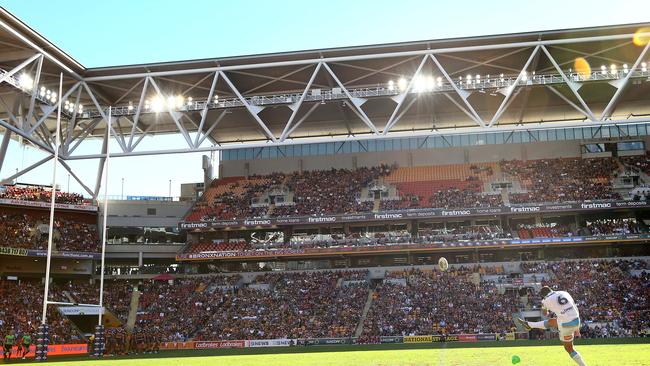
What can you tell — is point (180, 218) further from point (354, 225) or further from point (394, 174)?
point (394, 174)

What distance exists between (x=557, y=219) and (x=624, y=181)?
22.1ft

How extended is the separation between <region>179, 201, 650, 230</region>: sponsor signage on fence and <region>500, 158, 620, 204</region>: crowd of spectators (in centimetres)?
102

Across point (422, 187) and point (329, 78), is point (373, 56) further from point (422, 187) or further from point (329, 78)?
point (422, 187)

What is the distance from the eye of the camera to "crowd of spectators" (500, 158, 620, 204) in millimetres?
51812

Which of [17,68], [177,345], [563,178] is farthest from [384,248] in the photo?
[17,68]

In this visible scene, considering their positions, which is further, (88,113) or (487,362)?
(88,113)

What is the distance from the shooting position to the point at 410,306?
44750mm

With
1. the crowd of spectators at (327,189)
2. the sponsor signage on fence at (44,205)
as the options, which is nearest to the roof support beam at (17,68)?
the sponsor signage on fence at (44,205)

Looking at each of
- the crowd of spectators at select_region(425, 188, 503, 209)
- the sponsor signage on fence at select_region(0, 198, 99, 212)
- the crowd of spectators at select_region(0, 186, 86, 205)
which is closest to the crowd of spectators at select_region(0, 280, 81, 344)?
the sponsor signage on fence at select_region(0, 198, 99, 212)

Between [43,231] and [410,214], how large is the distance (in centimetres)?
3151

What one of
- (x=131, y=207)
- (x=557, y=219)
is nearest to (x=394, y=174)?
(x=557, y=219)

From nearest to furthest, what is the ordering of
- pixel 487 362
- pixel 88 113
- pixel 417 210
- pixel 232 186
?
1. pixel 487 362
2. pixel 88 113
3. pixel 417 210
4. pixel 232 186

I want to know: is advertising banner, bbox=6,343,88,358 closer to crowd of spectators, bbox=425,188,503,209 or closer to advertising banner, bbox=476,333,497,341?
advertising banner, bbox=476,333,497,341

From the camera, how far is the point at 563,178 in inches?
2153
